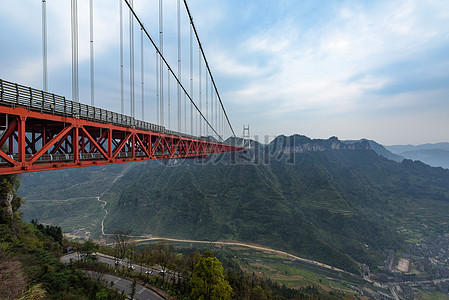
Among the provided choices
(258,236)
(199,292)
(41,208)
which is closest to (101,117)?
(199,292)

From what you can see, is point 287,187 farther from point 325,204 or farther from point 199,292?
point 199,292

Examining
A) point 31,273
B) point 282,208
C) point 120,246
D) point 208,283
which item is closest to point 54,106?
point 31,273

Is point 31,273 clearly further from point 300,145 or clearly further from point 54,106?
point 300,145

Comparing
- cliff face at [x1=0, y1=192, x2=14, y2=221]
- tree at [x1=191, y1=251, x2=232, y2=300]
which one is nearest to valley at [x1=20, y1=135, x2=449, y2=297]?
tree at [x1=191, y1=251, x2=232, y2=300]

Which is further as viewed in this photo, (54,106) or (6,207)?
(6,207)

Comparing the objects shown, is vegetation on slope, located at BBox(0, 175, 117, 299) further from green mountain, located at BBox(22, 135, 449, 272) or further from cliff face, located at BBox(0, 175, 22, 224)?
green mountain, located at BBox(22, 135, 449, 272)
